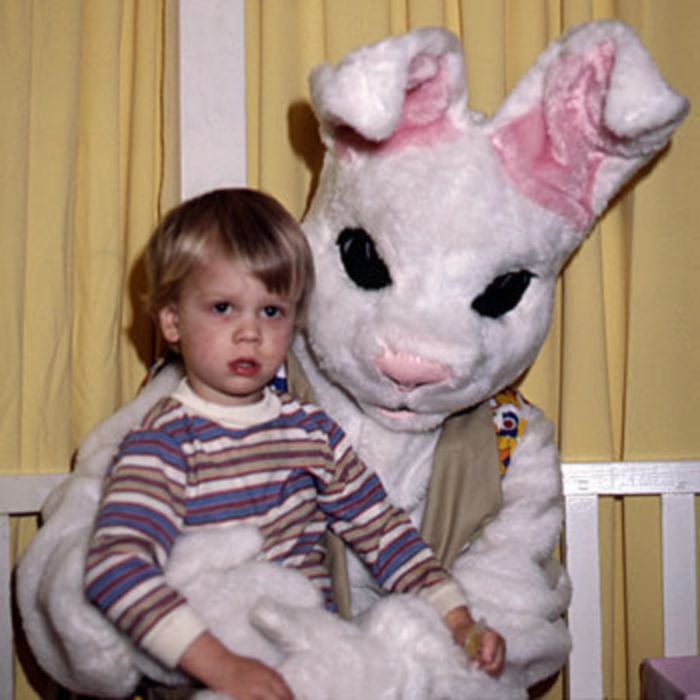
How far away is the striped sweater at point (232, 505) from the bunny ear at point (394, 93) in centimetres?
32

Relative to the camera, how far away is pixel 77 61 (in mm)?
1253

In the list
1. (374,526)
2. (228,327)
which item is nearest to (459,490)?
(374,526)

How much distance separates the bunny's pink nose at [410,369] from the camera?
988 mm

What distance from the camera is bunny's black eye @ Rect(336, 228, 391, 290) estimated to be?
1052 mm

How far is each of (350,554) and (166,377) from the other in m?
0.31

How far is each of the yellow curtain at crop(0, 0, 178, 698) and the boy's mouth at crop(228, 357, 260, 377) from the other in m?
0.35

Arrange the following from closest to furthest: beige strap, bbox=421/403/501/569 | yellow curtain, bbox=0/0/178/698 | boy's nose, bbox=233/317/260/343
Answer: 1. boy's nose, bbox=233/317/260/343
2. beige strap, bbox=421/403/501/569
3. yellow curtain, bbox=0/0/178/698

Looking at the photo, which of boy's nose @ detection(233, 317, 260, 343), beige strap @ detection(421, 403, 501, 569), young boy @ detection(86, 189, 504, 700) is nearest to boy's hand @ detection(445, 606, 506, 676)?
young boy @ detection(86, 189, 504, 700)

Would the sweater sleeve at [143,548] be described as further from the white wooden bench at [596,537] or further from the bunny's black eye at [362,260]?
the white wooden bench at [596,537]

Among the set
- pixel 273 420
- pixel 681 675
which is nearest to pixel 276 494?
pixel 273 420

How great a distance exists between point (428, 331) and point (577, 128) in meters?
0.29

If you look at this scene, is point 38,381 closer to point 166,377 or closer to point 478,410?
point 166,377

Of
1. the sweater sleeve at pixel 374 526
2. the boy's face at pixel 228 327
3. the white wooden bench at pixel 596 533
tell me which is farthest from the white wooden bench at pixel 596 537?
the boy's face at pixel 228 327

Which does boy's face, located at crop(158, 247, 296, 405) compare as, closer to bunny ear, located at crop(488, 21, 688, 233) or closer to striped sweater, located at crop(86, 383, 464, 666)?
striped sweater, located at crop(86, 383, 464, 666)
